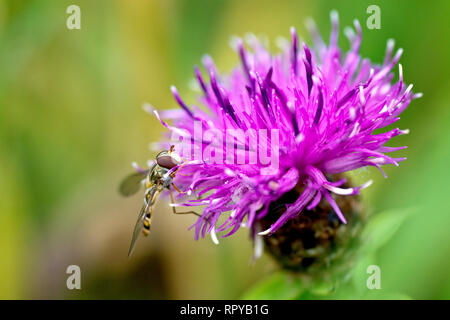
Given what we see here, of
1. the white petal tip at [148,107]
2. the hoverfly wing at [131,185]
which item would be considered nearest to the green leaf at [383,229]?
the hoverfly wing at [131,185]

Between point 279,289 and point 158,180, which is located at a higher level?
Result: point 158,180

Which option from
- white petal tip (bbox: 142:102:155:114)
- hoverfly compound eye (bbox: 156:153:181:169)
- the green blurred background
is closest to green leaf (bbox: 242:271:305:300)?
the green blurred background

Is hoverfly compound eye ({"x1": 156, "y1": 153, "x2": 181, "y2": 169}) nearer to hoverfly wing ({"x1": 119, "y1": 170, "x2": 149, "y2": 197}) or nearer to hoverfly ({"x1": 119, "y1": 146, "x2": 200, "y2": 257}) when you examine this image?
hoverfly ({"x1": 119, "y1": 146, "x2": 200, "y2": 257})

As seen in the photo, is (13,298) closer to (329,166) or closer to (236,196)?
(236,196)

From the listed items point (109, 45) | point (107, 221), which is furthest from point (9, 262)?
point (109, 45)

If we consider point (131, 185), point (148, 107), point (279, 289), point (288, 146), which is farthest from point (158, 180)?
point (148, 107)

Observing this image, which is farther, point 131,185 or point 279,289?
point 131,185

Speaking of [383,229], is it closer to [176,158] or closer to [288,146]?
[288,146]
